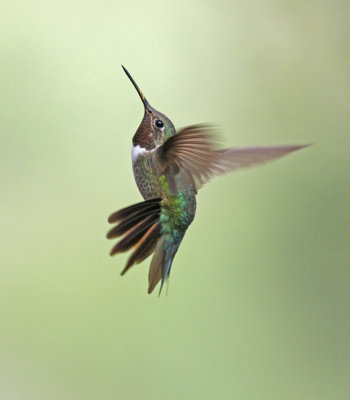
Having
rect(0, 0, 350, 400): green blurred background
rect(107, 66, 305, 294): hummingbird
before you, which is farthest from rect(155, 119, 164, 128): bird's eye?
rect(0, 0, 350, 400): green blurred background

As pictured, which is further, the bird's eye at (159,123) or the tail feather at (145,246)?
the bird's eye at (159,123)

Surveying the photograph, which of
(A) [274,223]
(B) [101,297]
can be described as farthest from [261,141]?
(B) [101,297]

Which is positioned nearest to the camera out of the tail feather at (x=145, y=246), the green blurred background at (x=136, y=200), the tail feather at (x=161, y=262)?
the tail feather at (x=145, y=246)

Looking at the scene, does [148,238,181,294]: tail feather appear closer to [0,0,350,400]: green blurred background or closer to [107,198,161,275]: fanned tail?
[107,198,161,275]: fanned tail

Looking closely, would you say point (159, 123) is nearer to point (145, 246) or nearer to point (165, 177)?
point (165, 177)

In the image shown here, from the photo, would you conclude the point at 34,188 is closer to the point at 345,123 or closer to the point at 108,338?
the point at 108,338

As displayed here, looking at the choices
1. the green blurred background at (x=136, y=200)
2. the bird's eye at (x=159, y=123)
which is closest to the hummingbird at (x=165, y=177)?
the bird's eye at (x=159, y=123)

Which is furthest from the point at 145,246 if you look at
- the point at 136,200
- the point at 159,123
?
the point at 136,200

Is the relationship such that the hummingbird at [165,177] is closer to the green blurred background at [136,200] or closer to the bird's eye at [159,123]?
the bird's eye at [159,123]
